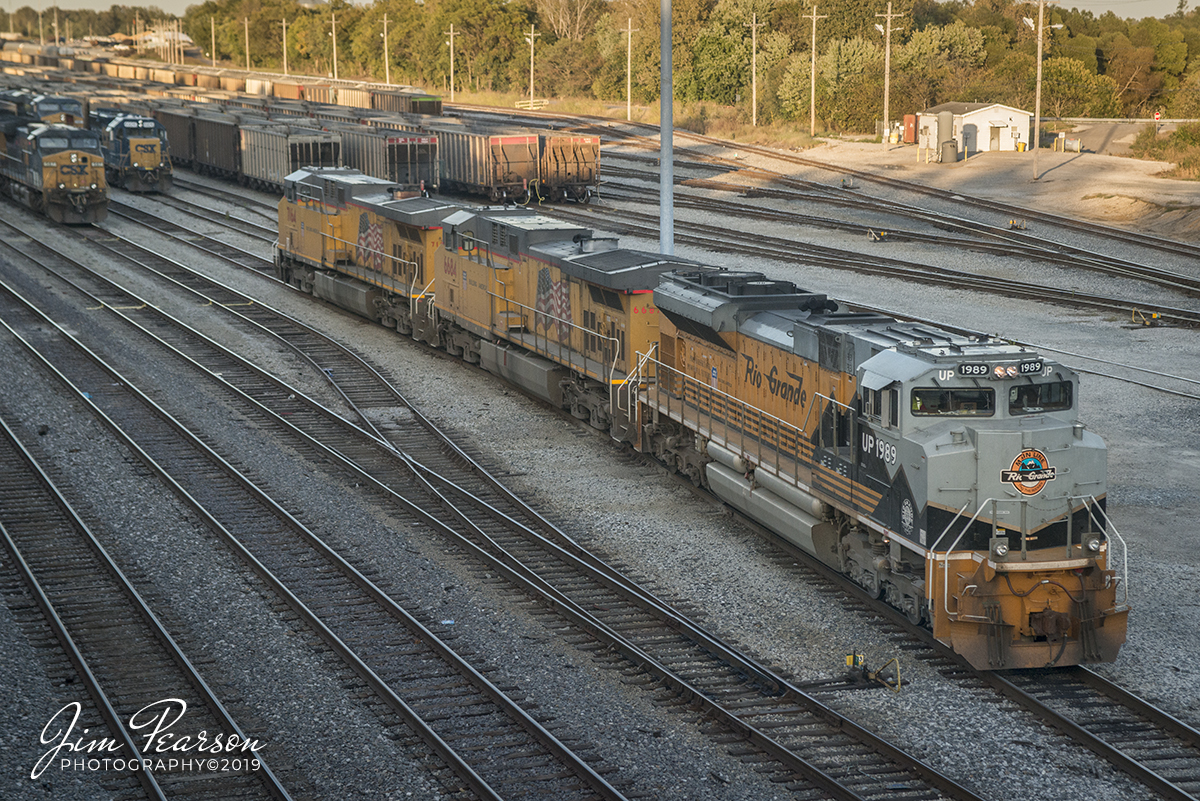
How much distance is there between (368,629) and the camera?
13008 millimetres

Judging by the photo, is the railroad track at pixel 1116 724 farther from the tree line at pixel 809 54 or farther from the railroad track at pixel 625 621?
the tree line at pixel 809 54

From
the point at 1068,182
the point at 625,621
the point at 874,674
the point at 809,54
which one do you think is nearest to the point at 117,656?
the point at 625,621

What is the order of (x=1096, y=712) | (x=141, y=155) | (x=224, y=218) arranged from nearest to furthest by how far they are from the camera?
(x=1096, y=712) → (x=224, y=218) → (x=141, y=155)

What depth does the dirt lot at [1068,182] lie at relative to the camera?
143 feet

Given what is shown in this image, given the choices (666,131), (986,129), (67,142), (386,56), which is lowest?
(666,131)

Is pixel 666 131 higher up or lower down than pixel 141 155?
higher up

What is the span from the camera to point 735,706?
11258mm

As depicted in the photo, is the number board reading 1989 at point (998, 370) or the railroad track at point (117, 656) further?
the number board reading 1989 at point (998, 370)

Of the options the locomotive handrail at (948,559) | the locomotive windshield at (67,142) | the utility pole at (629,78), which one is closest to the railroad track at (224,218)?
the locomotive windshield at (67,142)

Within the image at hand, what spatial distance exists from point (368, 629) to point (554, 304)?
973 cm

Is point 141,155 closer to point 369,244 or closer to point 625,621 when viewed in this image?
point 369,244

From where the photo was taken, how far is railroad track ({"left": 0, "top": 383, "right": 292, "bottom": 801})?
1004 cm

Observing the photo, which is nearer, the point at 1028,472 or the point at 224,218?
the point at 1028,472

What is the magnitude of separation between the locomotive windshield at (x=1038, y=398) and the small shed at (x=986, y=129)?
50.2 meters
